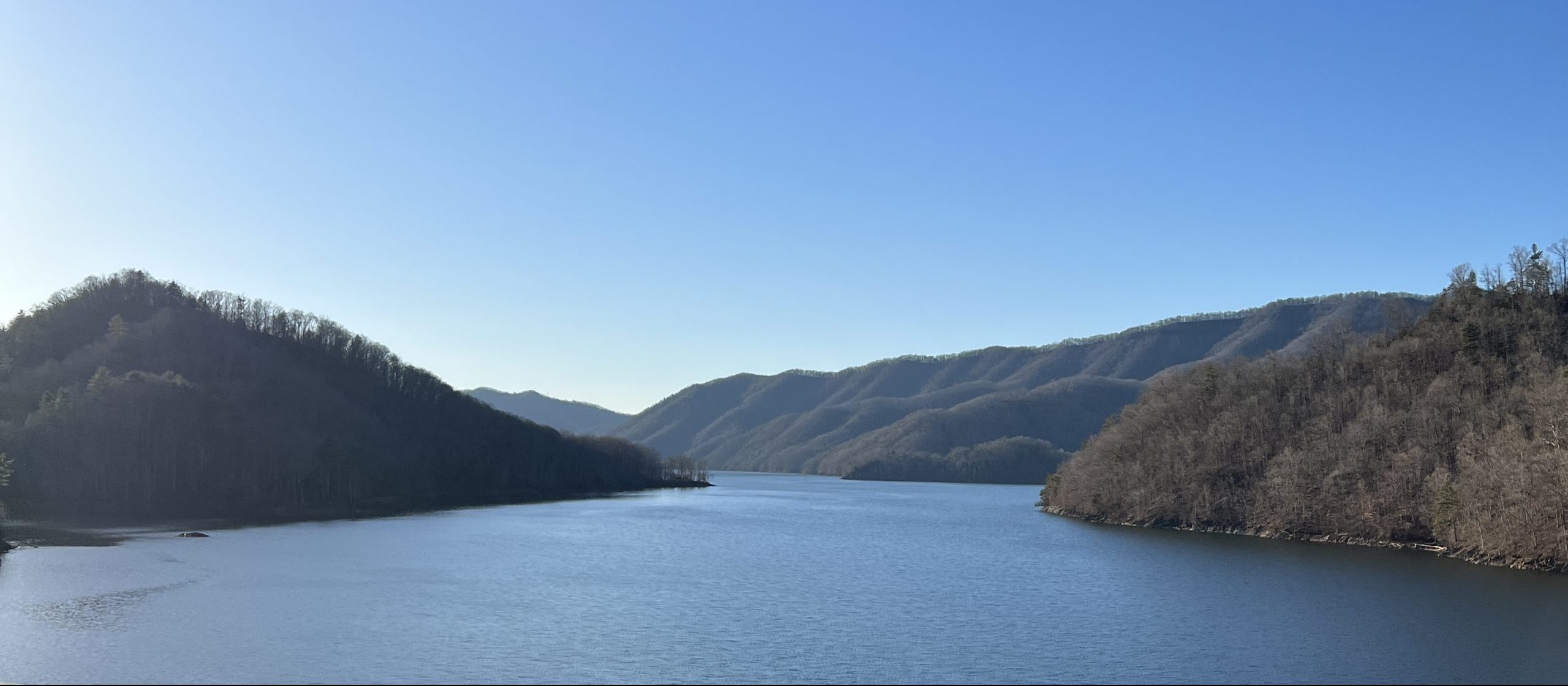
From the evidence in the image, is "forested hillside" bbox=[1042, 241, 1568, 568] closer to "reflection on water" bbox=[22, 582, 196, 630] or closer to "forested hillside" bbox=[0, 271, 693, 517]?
"reflection on water" bbox=[22, 582, 196, 630]

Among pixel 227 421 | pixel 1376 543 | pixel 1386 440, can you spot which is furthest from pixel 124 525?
pixel 1386 440

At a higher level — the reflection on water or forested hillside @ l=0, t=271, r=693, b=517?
forested hillside @ l=0, t=271, r=693, b=517

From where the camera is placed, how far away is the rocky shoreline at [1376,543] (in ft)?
183

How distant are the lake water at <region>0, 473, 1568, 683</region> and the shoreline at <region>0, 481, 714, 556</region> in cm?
314

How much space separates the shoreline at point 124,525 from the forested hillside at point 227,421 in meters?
3.46

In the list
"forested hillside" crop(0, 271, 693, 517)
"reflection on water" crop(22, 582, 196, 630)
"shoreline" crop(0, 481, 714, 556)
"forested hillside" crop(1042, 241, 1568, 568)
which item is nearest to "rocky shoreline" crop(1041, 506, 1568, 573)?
"forested hillside" crop(1042, 241, 1568, 568)

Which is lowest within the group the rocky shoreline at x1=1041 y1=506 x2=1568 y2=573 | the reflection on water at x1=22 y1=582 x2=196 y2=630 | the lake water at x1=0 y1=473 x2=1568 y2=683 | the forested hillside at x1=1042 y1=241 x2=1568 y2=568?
the lake water at x1=0 y1=473 x2=1568 y2=683

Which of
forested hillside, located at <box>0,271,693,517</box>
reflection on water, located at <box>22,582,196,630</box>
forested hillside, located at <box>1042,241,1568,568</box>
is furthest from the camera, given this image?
forested hillside, located at <box>0,271,693,517</box>

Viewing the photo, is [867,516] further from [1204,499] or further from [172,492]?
[172,492]

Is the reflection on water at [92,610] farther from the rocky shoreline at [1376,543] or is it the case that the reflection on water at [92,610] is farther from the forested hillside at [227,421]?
the rocky shoreline at [1376,543]

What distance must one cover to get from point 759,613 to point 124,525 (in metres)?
67.4

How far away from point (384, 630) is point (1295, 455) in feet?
245

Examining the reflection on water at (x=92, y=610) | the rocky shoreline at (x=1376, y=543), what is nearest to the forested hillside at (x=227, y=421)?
the reflection on water at (x=92, y=610)

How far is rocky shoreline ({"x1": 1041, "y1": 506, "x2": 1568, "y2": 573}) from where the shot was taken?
55875 mm
